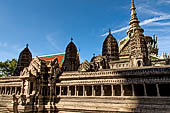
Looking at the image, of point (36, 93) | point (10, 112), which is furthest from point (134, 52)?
point (10, 112)

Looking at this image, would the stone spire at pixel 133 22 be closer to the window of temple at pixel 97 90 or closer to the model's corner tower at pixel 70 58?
the model's corner tower at pixel 70 58

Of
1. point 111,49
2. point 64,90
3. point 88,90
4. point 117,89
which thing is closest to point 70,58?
point 111,49

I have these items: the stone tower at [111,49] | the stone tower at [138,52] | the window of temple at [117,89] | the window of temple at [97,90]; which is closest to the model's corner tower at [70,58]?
the stone tower at [111,49]

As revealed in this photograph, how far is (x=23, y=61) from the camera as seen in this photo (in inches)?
1793

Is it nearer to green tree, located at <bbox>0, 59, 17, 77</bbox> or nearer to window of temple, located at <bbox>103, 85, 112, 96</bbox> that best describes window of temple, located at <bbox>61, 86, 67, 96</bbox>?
window of temple, located at <bbox>103, 85, 112, 96</bbox>

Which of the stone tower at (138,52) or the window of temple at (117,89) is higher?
the stone tower at (138,52)

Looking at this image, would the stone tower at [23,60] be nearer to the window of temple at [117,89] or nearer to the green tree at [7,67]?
the green tree at [7,67]

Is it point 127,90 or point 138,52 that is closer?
point 127,90

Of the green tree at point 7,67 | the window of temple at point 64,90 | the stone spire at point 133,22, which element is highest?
the stone spire at point 133,22

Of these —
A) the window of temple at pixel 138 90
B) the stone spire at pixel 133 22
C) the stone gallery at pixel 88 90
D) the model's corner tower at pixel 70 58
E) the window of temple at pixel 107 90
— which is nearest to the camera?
the stone gallery at pixel 88 90

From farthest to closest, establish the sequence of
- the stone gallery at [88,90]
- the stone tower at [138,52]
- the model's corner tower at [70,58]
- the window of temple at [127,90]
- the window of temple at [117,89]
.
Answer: the model's corner tower at [70,58], the stone tower at [138,52], the window of temple at [117,89], the window of temple at [127,90], the stone gallery at [88,90]

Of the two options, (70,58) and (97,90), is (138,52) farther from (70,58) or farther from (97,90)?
(70,58)

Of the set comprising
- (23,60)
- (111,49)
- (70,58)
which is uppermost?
(111,49)

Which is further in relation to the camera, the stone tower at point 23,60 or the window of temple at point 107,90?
the stone tower at point 23,60
